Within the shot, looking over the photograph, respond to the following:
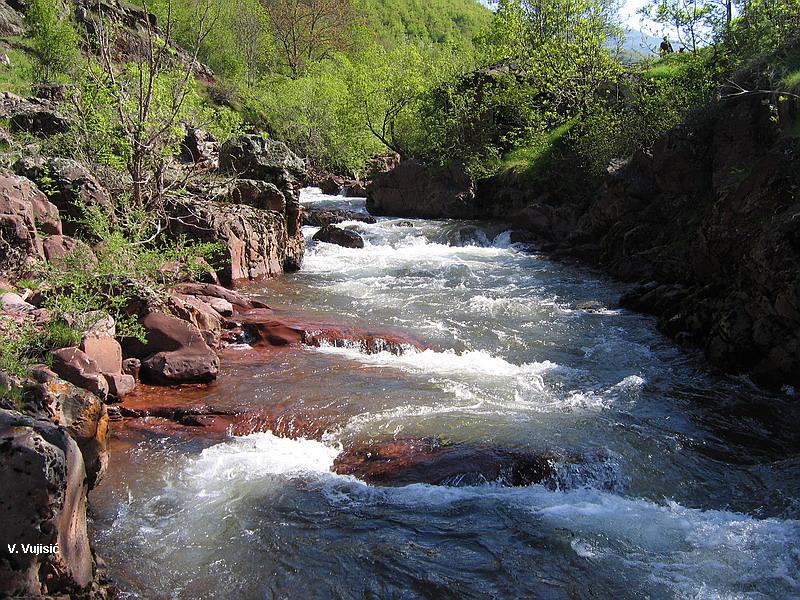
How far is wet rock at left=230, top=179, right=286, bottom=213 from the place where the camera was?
15.7m

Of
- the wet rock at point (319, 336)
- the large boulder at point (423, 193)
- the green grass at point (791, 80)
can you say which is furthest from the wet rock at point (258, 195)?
the green grass at point (791, 80)

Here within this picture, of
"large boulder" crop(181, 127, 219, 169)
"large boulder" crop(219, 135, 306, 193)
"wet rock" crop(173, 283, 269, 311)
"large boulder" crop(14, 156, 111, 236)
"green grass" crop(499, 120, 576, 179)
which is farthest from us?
"large boulder" crop(181, 127, 219, 169)

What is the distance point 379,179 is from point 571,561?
22302mm

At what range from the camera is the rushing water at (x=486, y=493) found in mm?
4773

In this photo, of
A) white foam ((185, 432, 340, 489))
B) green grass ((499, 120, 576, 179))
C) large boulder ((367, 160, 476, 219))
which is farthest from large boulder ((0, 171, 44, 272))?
green grass ((499, 120, 576, 179))

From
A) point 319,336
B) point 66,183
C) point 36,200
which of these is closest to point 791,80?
point 319,336

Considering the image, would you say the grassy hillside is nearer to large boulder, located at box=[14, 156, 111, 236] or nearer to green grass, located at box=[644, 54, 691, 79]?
green grass, located at box=[644, 54, 691, 79]

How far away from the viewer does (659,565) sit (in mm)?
4922

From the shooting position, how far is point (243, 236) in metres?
14.6

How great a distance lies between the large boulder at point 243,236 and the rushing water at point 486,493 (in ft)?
17.7

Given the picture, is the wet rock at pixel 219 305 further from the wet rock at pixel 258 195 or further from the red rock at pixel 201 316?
the wet rock at pixel 258 195

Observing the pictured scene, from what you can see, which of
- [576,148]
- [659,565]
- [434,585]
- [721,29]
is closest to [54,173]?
[434,585]

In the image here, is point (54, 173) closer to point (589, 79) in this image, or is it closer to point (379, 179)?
point (379, 179)

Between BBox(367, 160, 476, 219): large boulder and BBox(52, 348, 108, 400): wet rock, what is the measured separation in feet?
62.7
